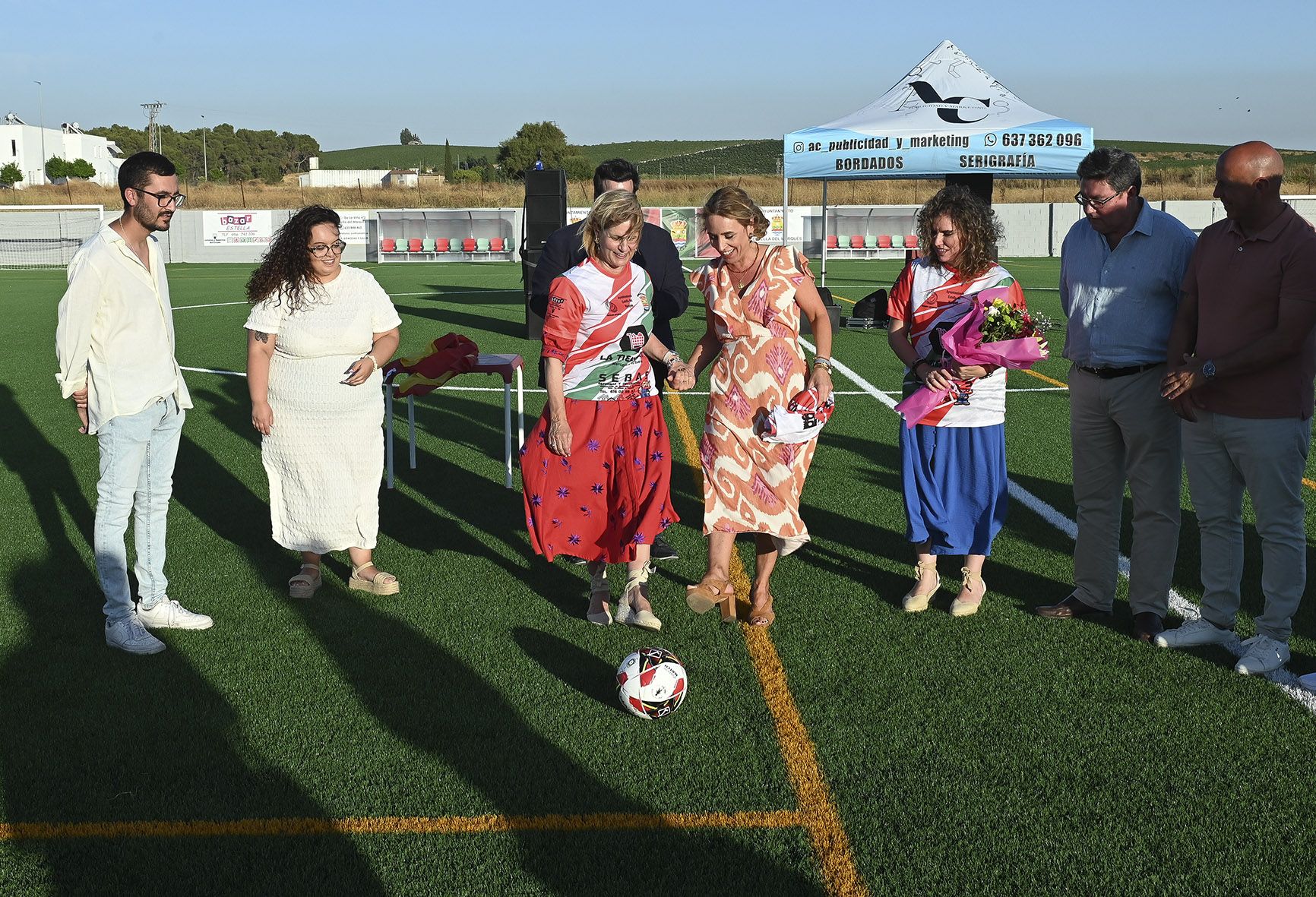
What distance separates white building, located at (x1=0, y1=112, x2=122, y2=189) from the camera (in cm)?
10212

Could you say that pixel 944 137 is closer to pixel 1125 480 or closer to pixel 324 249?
pixel 1125 480

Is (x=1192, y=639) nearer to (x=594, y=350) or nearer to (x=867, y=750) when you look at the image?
(x=867, y=750)

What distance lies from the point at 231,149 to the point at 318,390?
136 metres

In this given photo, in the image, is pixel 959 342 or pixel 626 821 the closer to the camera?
pixel 626 821

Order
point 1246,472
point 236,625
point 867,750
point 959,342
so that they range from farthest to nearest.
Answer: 1. point 236,625
2. point 959,342
3. point 1246,472
4. point 867,750

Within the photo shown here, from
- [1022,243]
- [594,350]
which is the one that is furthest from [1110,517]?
[1022,243]

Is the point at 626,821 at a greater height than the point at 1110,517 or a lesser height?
lesser

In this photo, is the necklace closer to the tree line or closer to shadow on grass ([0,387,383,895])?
shadow on grass ([0,387,383,895])

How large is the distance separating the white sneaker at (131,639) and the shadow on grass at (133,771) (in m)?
0.06

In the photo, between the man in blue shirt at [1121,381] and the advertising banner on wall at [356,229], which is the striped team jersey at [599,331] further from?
the advertising banner on wall at [356,229]

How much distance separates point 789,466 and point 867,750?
147cm

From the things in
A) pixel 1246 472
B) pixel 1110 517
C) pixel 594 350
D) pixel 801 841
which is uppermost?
pixel 594 350

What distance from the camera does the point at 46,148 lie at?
350ft

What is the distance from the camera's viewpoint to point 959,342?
4902 mm
